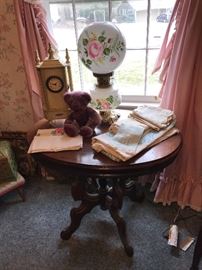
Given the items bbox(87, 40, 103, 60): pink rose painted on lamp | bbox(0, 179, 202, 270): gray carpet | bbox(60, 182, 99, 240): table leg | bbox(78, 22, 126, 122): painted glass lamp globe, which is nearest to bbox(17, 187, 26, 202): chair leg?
bbox(0, 179, 202, 270): gray carpet

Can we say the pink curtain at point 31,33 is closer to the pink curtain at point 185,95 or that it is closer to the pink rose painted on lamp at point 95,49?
the pink rose painted on lamp at point 95,49

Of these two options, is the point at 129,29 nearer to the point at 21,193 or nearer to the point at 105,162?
the point at 105,162

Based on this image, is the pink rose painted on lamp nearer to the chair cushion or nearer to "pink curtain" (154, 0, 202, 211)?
"pink curtain" (154, 0, 202, 211)

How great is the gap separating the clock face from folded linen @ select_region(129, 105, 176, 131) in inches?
16.1

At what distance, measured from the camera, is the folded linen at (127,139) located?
107 centimetres

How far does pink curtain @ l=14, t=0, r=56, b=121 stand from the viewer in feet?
4.99

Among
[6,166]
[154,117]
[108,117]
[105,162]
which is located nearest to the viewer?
[105,162]

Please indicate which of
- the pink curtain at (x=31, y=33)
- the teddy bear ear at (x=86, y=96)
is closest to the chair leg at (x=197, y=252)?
the teddy bear ear at (x=86, y=96)

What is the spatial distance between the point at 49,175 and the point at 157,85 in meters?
1.10

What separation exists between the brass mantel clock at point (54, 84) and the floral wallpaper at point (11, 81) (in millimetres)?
500

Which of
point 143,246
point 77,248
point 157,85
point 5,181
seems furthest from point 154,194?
point 5,181

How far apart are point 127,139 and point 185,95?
0.51 meters

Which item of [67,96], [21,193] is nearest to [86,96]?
[67,96]

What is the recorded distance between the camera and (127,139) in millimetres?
1128
